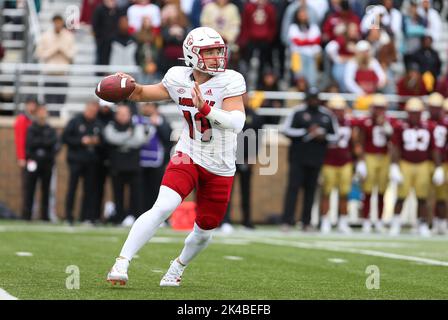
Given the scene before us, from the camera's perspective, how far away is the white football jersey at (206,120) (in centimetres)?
819

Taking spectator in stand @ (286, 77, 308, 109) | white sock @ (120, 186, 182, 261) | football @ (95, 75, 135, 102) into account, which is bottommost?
white sock @ (120, 186, 182, 261)

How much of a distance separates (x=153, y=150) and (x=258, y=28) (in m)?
2.93

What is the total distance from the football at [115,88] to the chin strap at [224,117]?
64 cm

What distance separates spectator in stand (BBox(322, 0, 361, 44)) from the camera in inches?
751

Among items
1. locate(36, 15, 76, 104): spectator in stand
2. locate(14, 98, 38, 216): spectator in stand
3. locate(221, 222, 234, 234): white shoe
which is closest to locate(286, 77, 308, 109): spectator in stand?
locate(221, 222, 234, 234): white shoe

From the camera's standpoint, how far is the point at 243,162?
674 inches

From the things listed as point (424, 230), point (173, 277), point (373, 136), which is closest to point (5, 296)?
point (173, 277)

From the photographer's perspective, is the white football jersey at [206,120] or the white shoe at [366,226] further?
the white shoe at [366,226]

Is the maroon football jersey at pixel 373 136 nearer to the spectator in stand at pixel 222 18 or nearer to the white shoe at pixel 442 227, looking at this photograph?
the white shoe at pixel 442 227

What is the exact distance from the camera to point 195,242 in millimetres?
8344

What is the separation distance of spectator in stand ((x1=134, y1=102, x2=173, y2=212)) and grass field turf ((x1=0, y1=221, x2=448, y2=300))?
1.78 m

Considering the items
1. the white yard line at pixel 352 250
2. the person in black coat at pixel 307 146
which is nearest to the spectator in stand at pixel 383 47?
the person in black coat at pixel 307 146

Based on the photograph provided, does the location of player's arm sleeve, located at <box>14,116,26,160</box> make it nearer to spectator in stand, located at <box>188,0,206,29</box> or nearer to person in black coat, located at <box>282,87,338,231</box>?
spectator in stand, located at <box>188,0,206,29</box>
